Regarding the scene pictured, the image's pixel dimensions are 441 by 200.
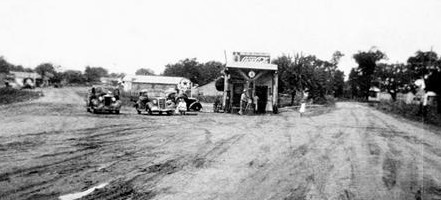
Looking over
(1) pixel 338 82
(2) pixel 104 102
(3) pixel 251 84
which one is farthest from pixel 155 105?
(1) pixel 338 82

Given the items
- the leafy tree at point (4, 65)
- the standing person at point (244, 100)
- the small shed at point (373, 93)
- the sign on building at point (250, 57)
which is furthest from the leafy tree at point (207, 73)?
the standing person at point (244, 100)

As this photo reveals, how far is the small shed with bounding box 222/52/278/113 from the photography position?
2727cm

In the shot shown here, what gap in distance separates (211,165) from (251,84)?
778 inches

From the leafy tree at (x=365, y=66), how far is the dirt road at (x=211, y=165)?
93.8m

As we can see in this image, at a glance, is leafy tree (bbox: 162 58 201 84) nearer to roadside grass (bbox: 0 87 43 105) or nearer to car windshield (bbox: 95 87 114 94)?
roadside grass (bbox: 0 87 43 105)

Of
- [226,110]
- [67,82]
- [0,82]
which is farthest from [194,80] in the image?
[226,110]

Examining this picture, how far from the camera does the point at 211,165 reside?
8.63 m

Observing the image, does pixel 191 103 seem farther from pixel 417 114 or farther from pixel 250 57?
pixel 417 114

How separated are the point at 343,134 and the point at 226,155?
6970 mm

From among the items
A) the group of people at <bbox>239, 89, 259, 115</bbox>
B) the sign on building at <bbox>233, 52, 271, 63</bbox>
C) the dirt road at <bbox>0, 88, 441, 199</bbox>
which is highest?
the sign on building at <bbox>233, 52, 271, 63</bbox>

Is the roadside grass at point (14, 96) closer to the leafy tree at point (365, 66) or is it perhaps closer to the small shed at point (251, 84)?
the small shed at point (251, 84)

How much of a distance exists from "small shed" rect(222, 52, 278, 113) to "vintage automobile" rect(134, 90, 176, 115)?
4.91 m

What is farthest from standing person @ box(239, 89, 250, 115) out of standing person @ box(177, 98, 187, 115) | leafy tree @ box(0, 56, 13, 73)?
leafy tree @ box(0, 56, 13, 73)

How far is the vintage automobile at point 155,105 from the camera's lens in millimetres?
23266
